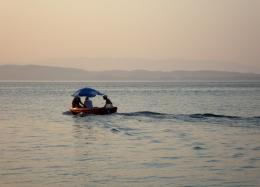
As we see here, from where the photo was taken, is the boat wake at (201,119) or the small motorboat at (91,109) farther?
the small motorboat at (91,109)

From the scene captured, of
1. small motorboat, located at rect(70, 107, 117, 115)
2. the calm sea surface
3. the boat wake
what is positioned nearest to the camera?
the calm sea surface

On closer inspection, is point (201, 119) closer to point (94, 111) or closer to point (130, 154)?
point (94, 111)

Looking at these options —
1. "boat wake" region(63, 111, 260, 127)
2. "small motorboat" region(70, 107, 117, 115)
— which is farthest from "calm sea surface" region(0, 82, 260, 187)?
"small motorboat" region(70, 107, 117, 115)

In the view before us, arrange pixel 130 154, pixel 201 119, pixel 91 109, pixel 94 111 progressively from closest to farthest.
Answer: pixel 130 154 < pixel 201 119 < pixel 91 109 < pixel 94 111

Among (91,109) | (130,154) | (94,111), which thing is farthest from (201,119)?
(130,154)

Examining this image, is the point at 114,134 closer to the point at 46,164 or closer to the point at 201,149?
the point at 201,149

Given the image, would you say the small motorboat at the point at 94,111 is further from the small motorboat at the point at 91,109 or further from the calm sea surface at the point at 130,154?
the calm sea surface at the point at 130,154

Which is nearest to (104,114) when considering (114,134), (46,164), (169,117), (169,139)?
(169,117)

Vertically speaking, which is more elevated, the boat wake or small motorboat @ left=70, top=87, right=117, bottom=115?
small motorboat @ left=70, top=87, right=117, bottom=115

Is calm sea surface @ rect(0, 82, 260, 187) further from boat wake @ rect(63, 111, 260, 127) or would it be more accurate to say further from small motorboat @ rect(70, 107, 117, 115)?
small motorboat @ rect(70, 107, 117, 115)

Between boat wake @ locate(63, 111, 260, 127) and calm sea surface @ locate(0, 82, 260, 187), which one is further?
boat wake @ locate(63, 111, 260, 127)

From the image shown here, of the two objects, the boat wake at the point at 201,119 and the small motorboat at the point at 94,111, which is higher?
the small motorboat at the point at 94,111

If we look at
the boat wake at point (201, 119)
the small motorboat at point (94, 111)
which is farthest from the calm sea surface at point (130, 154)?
the small motorboat at point (94, 111)

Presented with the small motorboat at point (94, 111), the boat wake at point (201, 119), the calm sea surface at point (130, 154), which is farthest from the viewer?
the small motorboat at point (94, 111)
